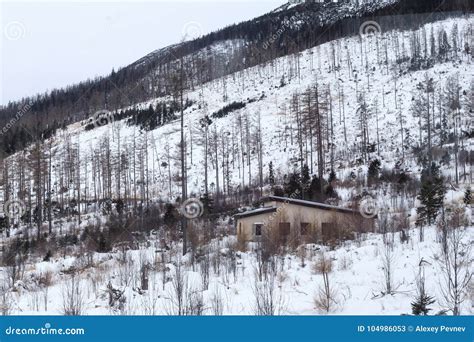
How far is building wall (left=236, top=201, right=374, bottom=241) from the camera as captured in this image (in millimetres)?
16734

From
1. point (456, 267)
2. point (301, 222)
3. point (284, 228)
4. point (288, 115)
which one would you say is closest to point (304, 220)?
point (301, 222)

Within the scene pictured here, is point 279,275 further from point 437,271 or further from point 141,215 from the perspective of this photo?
point 141,215

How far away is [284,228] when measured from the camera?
697 inches

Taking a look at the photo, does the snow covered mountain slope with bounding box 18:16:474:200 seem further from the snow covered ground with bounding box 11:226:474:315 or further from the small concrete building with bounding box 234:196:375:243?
the snow covered ground with bounding box 11:226:474:315

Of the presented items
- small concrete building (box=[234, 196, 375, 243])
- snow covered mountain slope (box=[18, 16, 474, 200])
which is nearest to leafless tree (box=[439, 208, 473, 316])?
small concrete building (box=[234, 196, 375, 243])

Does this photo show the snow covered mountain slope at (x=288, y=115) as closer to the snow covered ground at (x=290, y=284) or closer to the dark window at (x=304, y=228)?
the dark window at (x=304, y=228)

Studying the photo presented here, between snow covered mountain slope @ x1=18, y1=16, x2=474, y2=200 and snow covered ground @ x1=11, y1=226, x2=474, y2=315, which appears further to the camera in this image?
snow covered mountain slope @ x1=18, y1=16, x2=474, y2=200

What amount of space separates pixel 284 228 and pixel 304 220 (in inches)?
79.1

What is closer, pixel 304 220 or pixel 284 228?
pixel 284 228

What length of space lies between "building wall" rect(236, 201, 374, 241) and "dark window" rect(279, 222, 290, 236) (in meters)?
0.15

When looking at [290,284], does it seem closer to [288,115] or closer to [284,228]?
[284,228]

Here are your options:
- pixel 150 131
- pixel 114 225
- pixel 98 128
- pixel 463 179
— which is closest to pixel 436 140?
pixel 463 179

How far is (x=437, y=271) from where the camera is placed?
9.70 metres

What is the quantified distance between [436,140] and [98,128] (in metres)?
51.1
